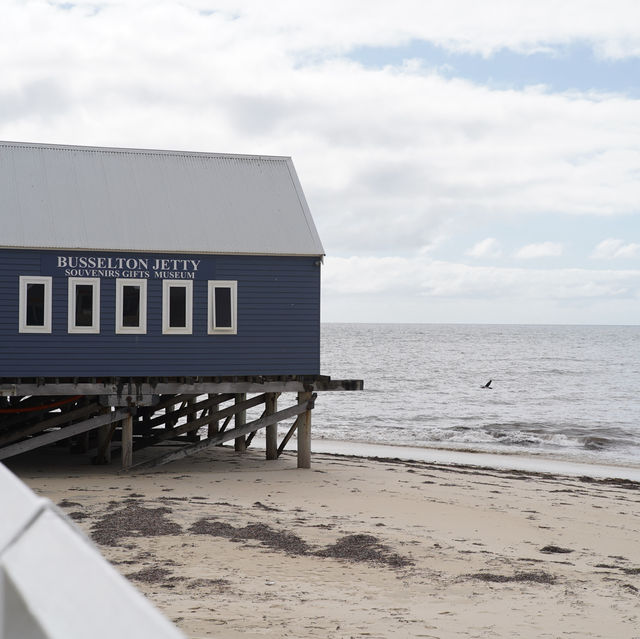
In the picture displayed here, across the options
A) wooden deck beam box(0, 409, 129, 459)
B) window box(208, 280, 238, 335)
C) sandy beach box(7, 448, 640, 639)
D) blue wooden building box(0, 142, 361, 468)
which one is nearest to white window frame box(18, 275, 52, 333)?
blue wooden building box(0, 142, 361, 468)

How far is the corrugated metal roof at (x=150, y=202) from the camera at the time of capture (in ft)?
A: 57.9

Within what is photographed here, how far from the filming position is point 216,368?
1792 cm

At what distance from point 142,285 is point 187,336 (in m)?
1.33

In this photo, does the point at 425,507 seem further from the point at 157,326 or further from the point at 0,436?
the point at 0,436

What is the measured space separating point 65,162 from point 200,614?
1312cm

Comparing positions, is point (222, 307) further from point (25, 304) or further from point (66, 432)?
point (66, 432)

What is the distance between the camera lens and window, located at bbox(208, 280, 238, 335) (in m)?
17.9

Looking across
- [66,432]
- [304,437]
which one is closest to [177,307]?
[66,432]

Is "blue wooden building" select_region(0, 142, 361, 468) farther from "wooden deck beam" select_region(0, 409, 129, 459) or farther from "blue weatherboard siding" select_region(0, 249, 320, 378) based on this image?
"wooden deck beam" select_region(0, 409, 129, 459)

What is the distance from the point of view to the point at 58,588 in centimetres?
111

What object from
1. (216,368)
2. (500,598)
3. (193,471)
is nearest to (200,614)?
(500,598)

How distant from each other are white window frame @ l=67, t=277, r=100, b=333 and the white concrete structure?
16366mm

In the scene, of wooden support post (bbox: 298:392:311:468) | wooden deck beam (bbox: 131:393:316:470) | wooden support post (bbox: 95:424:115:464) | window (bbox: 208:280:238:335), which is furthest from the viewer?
wooden support post (bbox: 95:424:115:464)

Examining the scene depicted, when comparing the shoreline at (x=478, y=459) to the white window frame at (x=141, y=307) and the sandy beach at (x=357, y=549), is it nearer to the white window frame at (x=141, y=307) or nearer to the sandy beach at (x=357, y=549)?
the sandy beach at (x=357, y=549)
